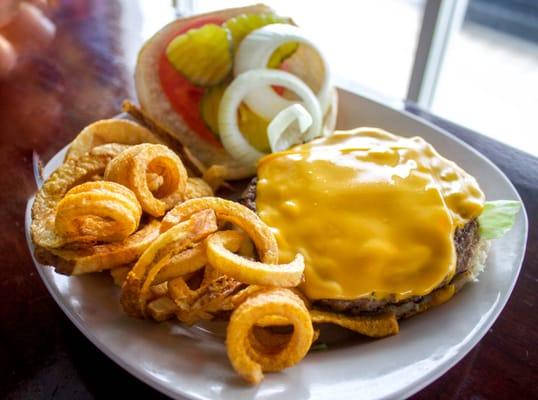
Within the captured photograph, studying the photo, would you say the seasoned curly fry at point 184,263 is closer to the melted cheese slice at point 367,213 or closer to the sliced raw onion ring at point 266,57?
the melted cheese slice at point 367,213

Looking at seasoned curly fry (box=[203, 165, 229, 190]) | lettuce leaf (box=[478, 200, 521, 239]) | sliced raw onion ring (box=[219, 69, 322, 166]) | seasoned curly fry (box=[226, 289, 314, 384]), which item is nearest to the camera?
seasoned curly fry (box=[226, 289, 314, 384])

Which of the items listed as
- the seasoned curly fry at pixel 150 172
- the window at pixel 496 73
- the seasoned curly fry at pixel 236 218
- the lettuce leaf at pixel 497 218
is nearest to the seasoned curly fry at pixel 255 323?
the seasoned curly fry at pixel 236 218

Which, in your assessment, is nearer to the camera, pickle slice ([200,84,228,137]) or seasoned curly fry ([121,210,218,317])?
seasoned curly fry ([121,210,218,317])

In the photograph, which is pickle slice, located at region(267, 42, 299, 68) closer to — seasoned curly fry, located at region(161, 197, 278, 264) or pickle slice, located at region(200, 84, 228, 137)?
pickle slice, located at region(200, 84, 228, 137)

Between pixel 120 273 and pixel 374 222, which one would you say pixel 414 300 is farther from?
pixel 120 273

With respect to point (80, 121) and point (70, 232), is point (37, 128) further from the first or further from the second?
point (70, 232)

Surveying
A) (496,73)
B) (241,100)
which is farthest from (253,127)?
(496,73)

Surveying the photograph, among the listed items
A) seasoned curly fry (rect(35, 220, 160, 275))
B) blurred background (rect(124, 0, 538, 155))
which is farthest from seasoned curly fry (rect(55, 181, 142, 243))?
blurred background (rect(124, 0, 538, 155))

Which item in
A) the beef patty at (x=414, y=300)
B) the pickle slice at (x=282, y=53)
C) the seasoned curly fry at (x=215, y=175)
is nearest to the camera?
the beef patty at (x=414, y=300)
